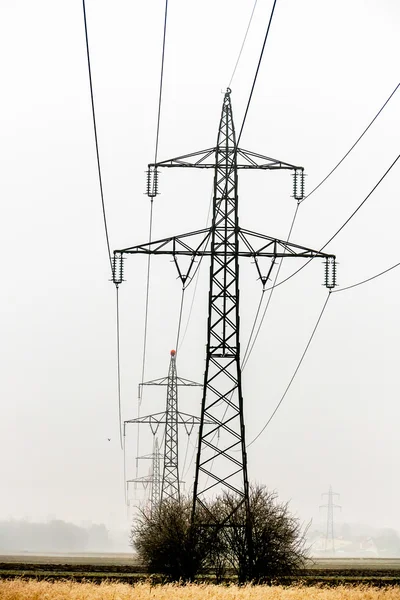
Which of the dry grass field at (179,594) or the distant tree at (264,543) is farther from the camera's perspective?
the distant tree at (264,543)

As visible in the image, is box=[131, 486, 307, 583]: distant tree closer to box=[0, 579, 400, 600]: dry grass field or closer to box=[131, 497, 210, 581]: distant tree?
box=[131, 497, 210, 581]: distant tree

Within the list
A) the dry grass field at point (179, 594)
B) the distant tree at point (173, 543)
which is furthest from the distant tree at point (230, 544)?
the dry grass field at point (179, 594)

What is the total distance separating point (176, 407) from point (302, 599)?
3675 cm

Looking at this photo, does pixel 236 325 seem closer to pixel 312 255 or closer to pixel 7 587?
pixel 312 255

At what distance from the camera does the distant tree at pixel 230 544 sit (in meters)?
32.7

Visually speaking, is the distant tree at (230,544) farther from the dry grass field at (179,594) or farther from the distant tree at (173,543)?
the dry grass field at (179,594)

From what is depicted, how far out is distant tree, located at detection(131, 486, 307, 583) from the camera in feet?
107

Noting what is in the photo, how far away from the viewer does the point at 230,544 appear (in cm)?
3275

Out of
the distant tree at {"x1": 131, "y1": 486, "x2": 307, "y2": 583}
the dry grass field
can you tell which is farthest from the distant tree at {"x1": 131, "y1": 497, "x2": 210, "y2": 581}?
the dry grass field

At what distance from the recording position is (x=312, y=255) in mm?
31219

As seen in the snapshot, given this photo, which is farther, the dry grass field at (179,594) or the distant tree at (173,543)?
the distant tree at (173,543)

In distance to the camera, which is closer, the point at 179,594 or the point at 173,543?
the point at 179,594

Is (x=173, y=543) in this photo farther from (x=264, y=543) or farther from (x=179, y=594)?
(x=179, y=594)

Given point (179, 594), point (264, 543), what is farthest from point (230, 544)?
point (179, 594)
